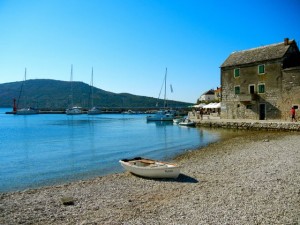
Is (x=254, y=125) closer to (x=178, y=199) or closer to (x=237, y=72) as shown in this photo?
(x=237, y=72)

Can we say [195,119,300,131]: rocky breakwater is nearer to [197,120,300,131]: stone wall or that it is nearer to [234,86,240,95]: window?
[197,120,300,131]: stone wall

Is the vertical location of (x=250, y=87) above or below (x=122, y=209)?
above

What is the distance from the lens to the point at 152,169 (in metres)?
12.7

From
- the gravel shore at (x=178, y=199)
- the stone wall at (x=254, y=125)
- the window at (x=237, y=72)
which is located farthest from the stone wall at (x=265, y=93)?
the gravel shore at (x=178, y=199)

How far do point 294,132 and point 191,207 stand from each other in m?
23.5

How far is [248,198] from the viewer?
906 cm

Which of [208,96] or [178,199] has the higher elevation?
[208,96]

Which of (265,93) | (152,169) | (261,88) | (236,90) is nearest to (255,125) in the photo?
(265,93)

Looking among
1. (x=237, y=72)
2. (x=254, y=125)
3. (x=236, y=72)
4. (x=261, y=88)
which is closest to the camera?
(x=254, y=125)

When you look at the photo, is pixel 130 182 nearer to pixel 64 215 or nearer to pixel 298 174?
pixel 64 215

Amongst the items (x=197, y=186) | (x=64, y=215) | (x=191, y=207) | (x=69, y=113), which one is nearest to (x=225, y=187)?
(x=197, y=186)

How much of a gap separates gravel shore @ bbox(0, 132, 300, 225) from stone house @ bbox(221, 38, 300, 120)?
2071cm

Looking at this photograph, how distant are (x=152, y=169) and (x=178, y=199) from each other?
329cm

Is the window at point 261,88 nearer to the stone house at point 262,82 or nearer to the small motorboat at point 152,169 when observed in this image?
the stone house at point 262,82
